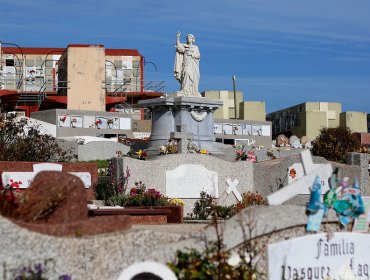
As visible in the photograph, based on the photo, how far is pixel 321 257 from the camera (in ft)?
29.1

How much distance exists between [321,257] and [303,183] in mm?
768

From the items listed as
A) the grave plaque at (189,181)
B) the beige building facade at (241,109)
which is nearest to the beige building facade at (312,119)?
the beige building facade at (241,109)

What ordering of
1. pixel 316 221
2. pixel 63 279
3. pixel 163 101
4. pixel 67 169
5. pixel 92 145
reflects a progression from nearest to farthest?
pixel 63 279
pixel 316 221
pixel 67 169
pixel 163 101
pixel 92 145

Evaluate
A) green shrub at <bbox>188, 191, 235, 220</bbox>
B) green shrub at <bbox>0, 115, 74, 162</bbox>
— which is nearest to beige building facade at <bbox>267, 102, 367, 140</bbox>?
green shrub at <bbox>0, 115, 74, 162</bbox>

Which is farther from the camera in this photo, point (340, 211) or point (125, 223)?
point (340, 211)

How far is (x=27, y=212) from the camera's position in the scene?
8086 millimetres

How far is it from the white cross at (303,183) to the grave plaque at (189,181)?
1420 centimetres

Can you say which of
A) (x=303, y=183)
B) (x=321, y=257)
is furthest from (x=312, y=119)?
(x=321, y=257)

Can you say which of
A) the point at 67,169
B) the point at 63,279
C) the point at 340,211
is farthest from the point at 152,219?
the point at 63,279

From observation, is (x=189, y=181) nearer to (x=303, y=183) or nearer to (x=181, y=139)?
(x=181, y=139)

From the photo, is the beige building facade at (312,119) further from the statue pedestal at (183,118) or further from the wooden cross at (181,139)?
the wooden cross at (181,139)

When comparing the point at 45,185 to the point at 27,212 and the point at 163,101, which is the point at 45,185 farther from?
the point at 163,101

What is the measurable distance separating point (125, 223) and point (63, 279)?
2.65 feet

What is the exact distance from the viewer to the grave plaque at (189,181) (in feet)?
77.9
